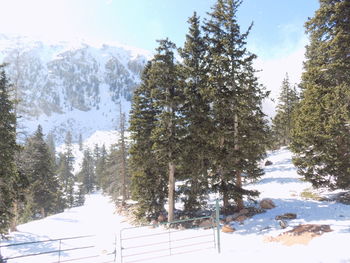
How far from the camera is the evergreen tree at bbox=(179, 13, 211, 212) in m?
14.9

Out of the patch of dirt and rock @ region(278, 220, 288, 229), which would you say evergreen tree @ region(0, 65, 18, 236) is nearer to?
the patch of dirt

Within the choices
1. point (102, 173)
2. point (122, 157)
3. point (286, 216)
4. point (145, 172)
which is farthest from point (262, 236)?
point (102, 173)

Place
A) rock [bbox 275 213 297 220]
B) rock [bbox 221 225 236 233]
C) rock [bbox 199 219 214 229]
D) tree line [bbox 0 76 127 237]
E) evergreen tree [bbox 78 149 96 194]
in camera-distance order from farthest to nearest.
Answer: evergreen tree [bbox 78 149 96 194]
rock [bbox 199 219 214 229]
tree line [bbox 0 76 127 237]
rock [bbox 221 225 236 233]
rock [bbox 275 213 297 220]

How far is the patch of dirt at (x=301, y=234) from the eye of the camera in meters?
9.23

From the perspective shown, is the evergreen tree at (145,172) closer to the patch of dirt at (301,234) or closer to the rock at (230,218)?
the rock at (230,218)

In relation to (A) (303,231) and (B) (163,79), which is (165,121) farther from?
(A) (303,231)

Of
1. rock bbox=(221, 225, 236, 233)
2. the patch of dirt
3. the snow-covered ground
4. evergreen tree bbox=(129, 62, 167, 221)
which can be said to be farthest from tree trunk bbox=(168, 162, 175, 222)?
the patch of dirt

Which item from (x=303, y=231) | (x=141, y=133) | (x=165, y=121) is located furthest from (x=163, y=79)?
(x=303, y=231)

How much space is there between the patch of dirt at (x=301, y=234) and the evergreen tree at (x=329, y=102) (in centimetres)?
510

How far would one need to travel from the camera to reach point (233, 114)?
573 inches

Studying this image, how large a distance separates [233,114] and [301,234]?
7575 mm

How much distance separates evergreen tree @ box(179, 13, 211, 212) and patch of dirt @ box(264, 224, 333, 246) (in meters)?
5.82

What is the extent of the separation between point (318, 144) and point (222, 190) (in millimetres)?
6695

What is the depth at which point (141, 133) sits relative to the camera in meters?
18.9
